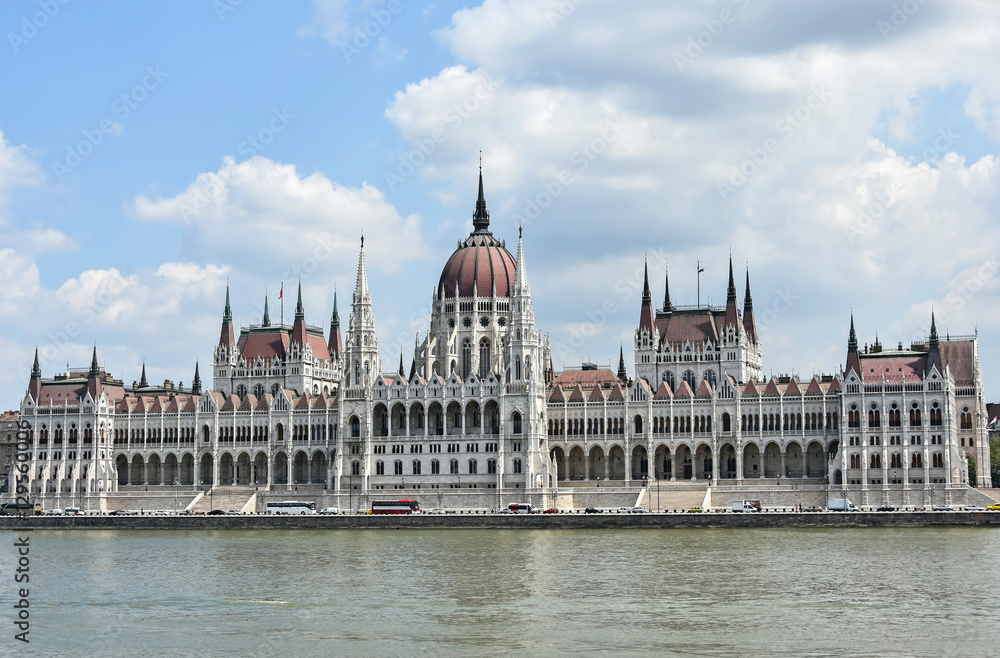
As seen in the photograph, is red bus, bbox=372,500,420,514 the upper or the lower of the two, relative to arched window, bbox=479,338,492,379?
lower

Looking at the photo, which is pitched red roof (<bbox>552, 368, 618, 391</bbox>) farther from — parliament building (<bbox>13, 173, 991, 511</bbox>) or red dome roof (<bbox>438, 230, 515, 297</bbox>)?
red dome roof (<bbox>438, 230, 515, 297</bbox>)

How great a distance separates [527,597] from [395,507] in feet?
198

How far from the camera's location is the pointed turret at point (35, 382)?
152000 millimetres

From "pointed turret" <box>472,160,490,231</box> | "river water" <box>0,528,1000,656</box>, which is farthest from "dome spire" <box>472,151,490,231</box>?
"river water" <box>0,528,1000,656</box>

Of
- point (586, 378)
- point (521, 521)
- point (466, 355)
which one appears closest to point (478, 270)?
point (466, 355)

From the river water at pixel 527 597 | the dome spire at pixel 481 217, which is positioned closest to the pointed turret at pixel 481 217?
the dome spire at pixel 481 217

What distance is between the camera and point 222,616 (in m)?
61.3

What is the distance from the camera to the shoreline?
4294 inches

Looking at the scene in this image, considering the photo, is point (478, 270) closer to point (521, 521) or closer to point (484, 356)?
point (484, 356)

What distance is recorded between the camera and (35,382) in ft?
502

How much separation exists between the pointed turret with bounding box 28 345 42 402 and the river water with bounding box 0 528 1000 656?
54912 millimetres

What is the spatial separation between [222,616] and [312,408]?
81552 mm

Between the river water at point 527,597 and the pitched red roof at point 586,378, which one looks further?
the pitched red roof at point 586,378

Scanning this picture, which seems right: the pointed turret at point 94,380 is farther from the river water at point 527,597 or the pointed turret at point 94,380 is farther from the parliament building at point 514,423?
the river water at point 527,597
